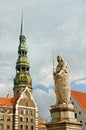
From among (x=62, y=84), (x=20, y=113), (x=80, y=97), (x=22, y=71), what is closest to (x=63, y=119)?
(x=62, y=84)

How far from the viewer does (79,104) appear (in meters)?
52.9

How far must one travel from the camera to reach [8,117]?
230 ft

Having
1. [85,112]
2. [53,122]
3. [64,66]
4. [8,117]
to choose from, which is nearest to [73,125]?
[53,122]

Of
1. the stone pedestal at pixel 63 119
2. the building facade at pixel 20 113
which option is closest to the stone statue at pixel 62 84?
the stone pedestal at pixel 63 119

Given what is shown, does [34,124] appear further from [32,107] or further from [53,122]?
[53,122]

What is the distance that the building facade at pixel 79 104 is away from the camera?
5219 cm

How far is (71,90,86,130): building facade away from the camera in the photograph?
52188 millimetres

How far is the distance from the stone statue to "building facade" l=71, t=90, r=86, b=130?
121 ft

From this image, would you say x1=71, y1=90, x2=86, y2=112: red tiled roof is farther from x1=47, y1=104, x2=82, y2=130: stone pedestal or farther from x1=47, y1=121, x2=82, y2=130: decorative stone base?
x1=47, y1=121, x2=82, y2=130: decorative stone base

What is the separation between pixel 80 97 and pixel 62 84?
128ft

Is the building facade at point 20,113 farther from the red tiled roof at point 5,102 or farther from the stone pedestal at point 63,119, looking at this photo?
the stone pedestal at point 63,119

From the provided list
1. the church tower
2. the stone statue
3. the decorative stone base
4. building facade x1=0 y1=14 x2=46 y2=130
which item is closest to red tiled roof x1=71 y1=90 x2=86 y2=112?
building facade x1=0 y1=14 x2=46 y2=130

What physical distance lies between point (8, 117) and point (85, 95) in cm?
2228

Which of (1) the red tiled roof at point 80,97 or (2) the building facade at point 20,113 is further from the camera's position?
(2) the building facade at point 20,113
